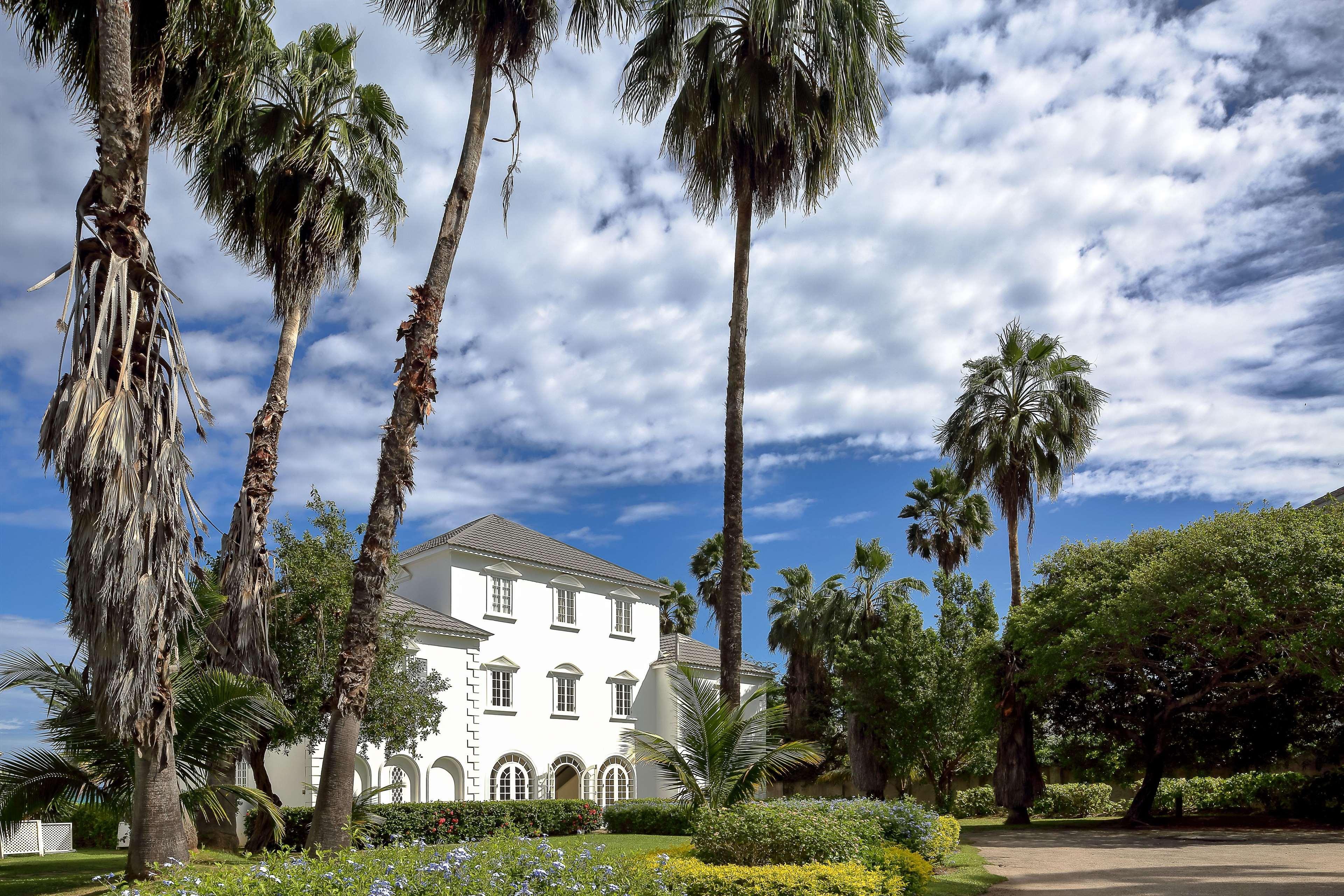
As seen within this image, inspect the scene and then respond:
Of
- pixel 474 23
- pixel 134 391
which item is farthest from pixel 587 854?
pixel 474 23

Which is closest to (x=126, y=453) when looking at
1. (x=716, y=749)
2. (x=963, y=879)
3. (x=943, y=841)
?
(x=716, y=749)

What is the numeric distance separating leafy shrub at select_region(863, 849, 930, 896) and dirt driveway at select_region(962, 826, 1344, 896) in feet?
4.27

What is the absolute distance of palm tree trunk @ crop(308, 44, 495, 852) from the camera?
10906 millimetres

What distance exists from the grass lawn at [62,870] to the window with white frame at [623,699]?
17.2 m

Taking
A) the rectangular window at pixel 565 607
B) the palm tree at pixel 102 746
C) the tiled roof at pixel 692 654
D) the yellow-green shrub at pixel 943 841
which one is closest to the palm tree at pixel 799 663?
the tiled roof at pixel 692 654

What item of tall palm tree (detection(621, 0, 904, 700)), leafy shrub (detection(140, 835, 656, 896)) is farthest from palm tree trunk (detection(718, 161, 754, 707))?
leafy shrub (detection(140, 835, 656, 896))

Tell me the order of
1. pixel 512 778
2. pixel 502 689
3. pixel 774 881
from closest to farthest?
pixel 774 881
pixel 512 778
pixel 502 689

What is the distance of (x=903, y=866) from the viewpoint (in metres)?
11.7

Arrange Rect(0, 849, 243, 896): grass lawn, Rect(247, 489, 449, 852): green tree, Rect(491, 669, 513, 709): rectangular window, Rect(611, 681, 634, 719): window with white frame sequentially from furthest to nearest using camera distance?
Rect(611, 681, 634, 719): window with white frame → Rect(491, 669, 513, 709): rectangular window → Rect(247, 489, 449, 852): green tree → Rect(0, 849, 243, 896): grass lawn

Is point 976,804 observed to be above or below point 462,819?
below

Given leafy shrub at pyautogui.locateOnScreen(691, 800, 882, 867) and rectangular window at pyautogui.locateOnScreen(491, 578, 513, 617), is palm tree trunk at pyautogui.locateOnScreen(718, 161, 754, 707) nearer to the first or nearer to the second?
leafy shrub at pyautogui.locateOnScreen(691, 800, 882, 867)

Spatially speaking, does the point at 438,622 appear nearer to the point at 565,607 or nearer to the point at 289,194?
the point at 565,607

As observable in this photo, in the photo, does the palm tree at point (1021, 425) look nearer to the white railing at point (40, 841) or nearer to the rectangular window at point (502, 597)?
the rectangular window at point (502, 597)

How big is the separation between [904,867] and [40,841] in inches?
865
